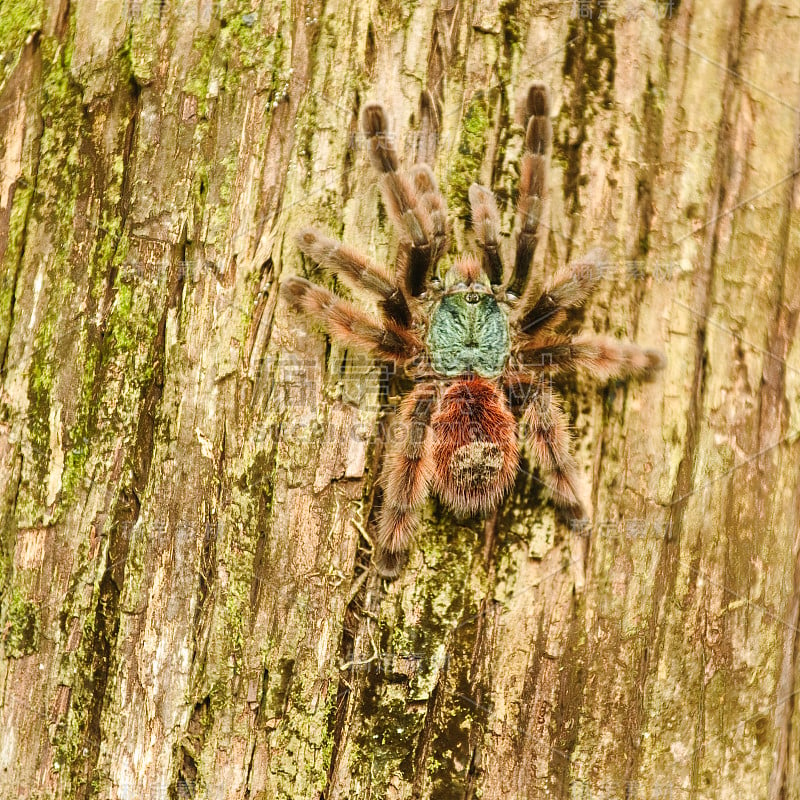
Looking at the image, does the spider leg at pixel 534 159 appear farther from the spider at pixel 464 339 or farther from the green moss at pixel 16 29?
the green moss at pixel 16 29

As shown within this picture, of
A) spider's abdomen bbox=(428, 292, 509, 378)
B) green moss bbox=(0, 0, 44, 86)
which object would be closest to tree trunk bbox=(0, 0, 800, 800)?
spider's abdomen bbox=(428, 292, 509, 378)

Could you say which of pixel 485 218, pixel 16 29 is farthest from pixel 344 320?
pixel 16 29

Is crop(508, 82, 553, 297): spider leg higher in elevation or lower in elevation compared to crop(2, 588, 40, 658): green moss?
higher

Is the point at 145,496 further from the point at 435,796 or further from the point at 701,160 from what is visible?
the point at 701,160

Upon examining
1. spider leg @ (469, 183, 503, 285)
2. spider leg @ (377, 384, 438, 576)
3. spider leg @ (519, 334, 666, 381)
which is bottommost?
spider leg @ (377, 384, 438, 576)

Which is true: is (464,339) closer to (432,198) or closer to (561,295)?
(561,295)

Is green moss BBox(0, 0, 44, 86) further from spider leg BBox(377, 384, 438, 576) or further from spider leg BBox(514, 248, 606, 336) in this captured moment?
spider leg BBox(514, 248, 606, 336)

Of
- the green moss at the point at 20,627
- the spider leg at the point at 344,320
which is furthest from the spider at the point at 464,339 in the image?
the green moss at the point at 20,627
